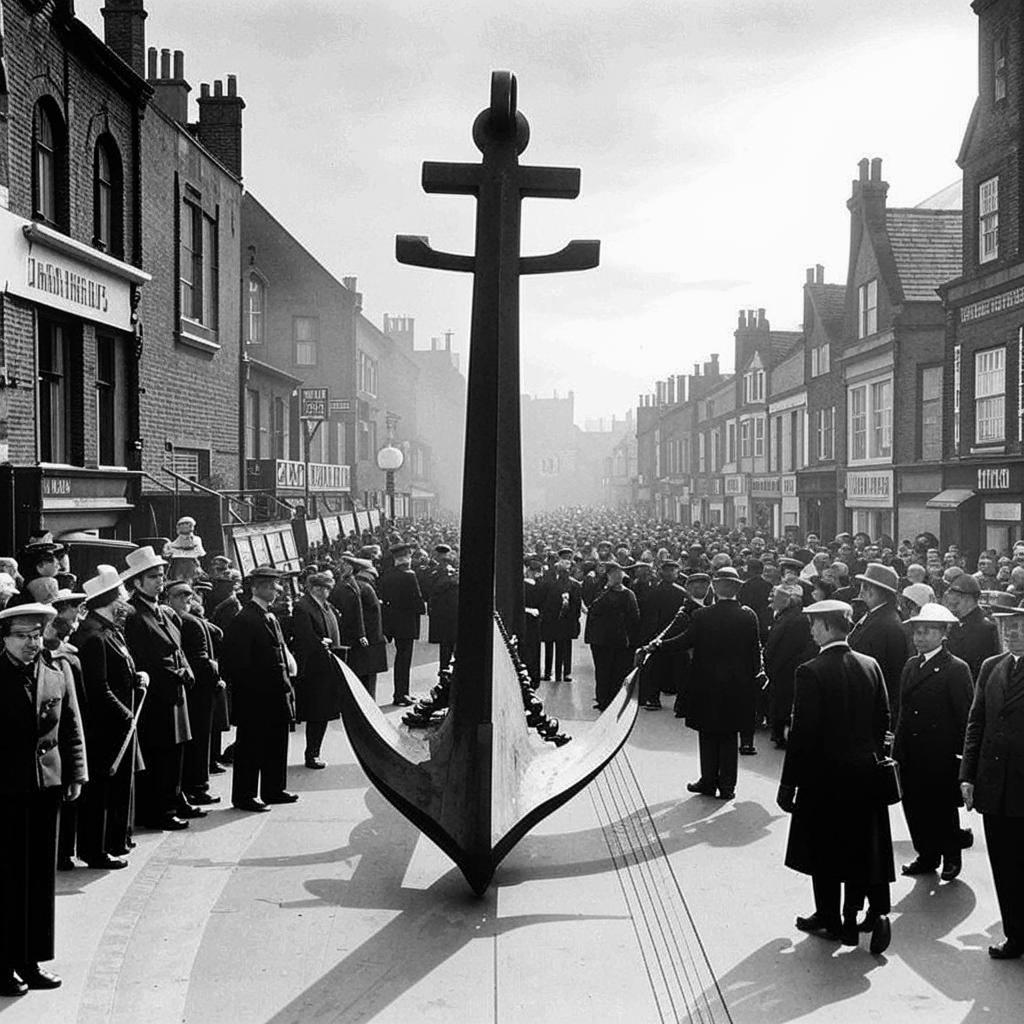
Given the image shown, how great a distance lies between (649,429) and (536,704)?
75.1 meters

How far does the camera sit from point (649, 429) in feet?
271

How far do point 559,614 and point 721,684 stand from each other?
6467 mm

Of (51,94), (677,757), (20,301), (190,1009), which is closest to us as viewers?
(190,1009)

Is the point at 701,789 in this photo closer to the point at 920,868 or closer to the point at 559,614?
the point at 920,868

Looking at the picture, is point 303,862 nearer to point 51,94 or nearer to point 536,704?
point 536,704

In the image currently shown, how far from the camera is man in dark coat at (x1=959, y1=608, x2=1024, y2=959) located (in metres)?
5.71

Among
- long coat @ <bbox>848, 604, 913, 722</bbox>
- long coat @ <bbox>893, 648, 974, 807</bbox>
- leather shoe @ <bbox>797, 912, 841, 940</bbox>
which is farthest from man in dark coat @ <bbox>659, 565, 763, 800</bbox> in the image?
leather shoe @ <bbox>797, 912, 841, 940</bbox>

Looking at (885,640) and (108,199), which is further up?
(108,199)

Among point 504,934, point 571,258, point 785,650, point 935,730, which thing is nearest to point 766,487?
point 785,650

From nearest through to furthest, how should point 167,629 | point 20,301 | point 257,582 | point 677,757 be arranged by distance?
point 167,629 < point 257,582 < point 677,757 < point 20,301

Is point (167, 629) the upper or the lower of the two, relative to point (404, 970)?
upper

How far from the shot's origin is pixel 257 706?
8.64m

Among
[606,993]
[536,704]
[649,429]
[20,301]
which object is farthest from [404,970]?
[649,429]

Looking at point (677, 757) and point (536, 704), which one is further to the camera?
point (677, 757)
